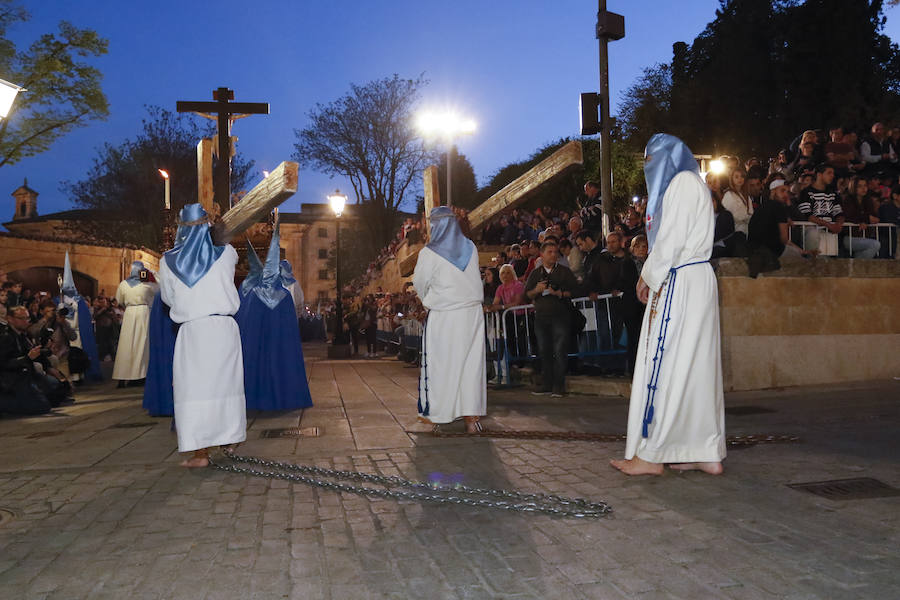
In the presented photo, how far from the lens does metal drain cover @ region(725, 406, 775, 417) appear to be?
7.47m

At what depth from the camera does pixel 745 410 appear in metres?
7.68

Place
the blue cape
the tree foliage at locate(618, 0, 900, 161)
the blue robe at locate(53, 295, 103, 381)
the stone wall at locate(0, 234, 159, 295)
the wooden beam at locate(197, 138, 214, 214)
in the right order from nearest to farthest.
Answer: the wooden beam at locate(197, 138, 214, 214) < the blue cape < the blue robe at locate(53, 295, 103, 381) < the tree foliage at locate(618, 0, 900, 161) < the stone wall at locate(0, 234, 159, 295)

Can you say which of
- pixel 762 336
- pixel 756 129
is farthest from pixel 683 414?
pixel 756 129

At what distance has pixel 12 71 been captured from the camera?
2302cm

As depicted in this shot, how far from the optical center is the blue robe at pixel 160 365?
8609mm

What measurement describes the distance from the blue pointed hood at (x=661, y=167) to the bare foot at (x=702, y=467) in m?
1.46

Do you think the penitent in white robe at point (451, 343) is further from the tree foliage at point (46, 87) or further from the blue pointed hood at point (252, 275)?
the tree foliage at point (46, 87)

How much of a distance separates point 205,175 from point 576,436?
18.7ft

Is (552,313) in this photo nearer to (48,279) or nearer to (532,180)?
(532,180)

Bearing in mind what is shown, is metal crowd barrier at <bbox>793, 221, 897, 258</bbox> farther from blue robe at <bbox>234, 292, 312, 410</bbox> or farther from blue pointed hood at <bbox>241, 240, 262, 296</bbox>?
blue pointed hood at <bbox>241, 240, 262, 296</bbox>

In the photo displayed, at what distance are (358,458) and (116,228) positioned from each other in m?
40.2

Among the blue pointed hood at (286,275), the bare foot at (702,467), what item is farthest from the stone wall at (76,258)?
the bare foot at (702,467)

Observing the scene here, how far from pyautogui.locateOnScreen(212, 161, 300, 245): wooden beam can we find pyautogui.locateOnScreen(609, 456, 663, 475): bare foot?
281 centimetres

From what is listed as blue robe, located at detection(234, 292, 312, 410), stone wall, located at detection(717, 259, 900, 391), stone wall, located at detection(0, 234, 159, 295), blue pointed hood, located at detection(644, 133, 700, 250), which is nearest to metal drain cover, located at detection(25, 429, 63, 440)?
blue robe, located at detection(234, 292, 312, 410)
